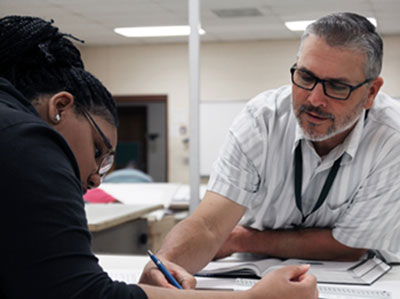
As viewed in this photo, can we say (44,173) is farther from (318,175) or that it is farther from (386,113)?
(386,113)

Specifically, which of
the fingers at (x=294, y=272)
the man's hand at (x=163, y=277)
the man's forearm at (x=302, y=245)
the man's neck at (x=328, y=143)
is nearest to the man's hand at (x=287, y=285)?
the fingers at (x=294, y=272)

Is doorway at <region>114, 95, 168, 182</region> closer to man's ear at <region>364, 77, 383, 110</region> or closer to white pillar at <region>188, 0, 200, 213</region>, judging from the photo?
white pillar at <region>188, 0, 200, 213</region>

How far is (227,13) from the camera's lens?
2.21 meters

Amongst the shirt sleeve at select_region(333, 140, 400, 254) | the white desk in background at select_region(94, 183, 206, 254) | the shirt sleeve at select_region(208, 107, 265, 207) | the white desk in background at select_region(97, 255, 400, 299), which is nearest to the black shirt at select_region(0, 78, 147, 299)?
the white desk in background at select_region(97, 255, 400, 299)

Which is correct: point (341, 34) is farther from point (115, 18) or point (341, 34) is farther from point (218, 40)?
point (115, 18)

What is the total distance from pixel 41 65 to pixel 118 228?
7.49 feet

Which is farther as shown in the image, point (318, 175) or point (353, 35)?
point (318, 175)

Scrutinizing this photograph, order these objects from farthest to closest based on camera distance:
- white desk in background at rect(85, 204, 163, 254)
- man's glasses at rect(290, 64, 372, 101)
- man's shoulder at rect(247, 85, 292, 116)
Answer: white desk in background at rect(85, 204, 163, 254) < man's shoulder at rect(247, 85, 292, 116) < man's glasses at rect(290, 64, 372, 101)

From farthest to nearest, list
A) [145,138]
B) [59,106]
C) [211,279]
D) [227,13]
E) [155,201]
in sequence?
[145,138], [155,201], [227,13], [211,279], [59,106]

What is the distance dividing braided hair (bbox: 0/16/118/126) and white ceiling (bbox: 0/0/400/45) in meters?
1.05

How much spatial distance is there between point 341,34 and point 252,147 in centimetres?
41

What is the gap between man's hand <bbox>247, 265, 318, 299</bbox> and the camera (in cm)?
93

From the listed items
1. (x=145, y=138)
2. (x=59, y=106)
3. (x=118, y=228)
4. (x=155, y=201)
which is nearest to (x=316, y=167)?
(x=59, y=106)

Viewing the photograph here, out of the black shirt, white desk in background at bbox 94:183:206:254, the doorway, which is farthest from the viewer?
the doorway
